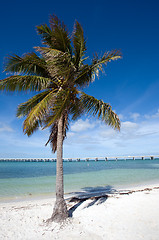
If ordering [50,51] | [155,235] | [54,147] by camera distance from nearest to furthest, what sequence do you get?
1. [155,235]
2. [50,51]
3. [54,147]

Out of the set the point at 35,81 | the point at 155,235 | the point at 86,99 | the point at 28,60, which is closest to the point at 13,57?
the point at 28,60

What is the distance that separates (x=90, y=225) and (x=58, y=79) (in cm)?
554

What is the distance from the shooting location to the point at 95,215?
22.0ft

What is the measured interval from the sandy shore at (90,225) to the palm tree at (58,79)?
24.4 inches

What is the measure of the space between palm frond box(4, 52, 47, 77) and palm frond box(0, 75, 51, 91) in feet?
1.81

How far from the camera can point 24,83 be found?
6102mm

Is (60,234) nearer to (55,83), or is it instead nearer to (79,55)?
(55,83)

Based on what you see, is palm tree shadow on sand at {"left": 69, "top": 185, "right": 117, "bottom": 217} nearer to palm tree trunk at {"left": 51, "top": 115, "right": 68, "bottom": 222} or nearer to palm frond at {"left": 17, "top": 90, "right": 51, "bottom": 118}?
palm tree trunk at {"left": 51, "top": 115, "right": 68, "bottom": 222}

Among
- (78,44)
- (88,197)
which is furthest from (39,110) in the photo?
(88,197)

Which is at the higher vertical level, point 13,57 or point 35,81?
point 13,57

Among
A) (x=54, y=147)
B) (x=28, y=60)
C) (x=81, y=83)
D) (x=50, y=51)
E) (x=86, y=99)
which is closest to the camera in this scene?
(x=50, y=51)

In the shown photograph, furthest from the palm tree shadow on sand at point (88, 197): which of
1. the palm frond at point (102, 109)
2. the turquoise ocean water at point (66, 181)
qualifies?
the palm frond at point (102, 109)

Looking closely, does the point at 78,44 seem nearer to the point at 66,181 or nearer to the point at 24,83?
the point at 24,83

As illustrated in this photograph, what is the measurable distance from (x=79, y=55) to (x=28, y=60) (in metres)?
1.93
